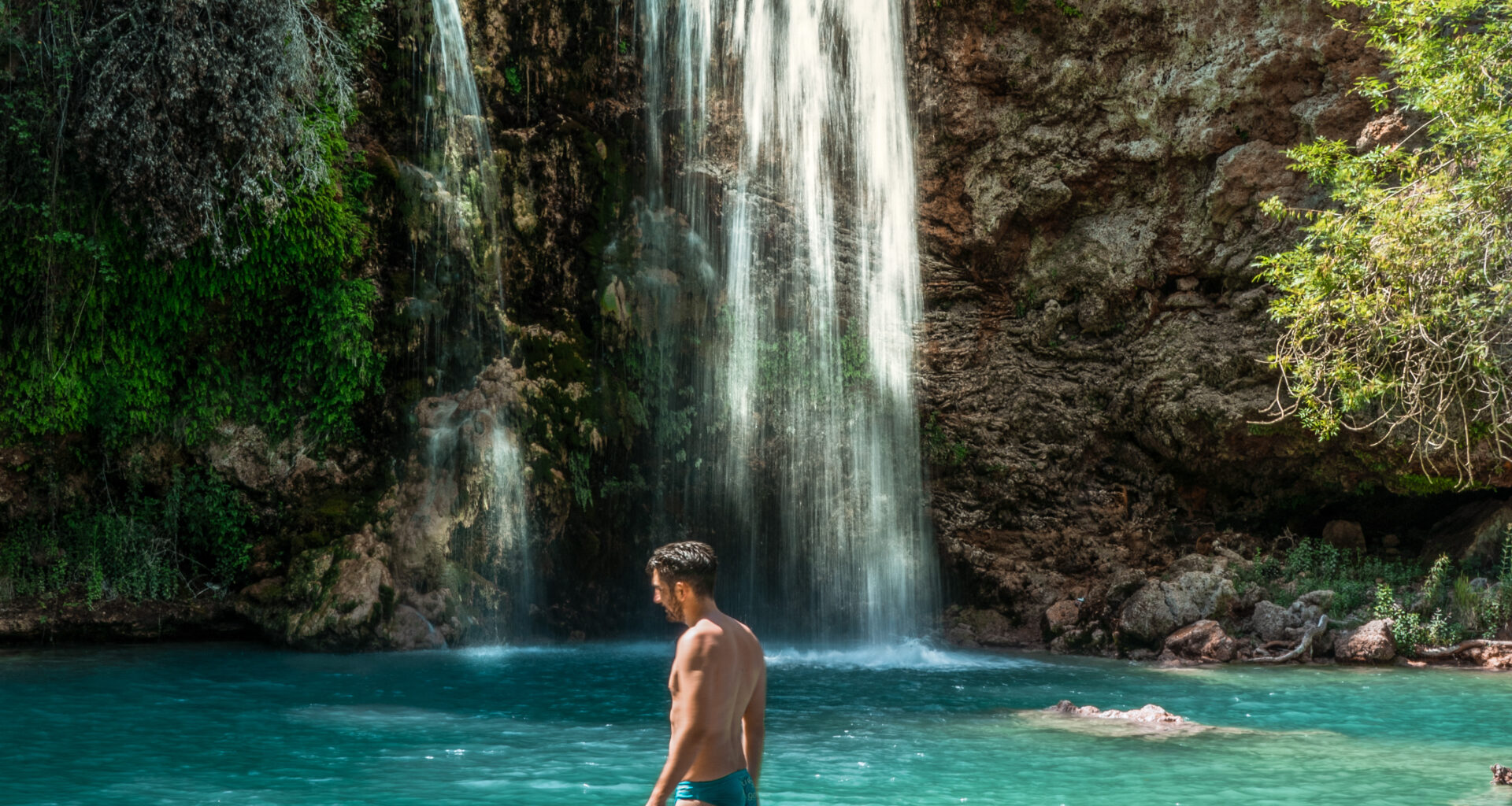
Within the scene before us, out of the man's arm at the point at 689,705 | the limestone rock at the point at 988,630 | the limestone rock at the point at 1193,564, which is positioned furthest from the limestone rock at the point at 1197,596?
the man's arm at the point at 689,705

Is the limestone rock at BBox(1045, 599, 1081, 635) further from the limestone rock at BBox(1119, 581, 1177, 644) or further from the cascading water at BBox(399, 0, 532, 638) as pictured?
the cascading water at BBox(399, 0, 532, 638)

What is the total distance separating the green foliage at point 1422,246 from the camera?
1112 centimetres

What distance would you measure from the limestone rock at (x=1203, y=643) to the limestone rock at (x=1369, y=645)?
1.24m

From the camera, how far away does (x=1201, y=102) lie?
1567cm

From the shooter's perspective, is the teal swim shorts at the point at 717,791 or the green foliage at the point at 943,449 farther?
the green foliage at the point at 943,449

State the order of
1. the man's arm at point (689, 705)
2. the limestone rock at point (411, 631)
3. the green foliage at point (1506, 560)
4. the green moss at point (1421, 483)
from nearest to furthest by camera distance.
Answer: the man's arm at point (689, 705), the limestone rock at point (411, 631), the green foliage at point (1506, 560), the green moss at point (1421, 483)

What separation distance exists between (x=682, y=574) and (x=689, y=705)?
458 mm

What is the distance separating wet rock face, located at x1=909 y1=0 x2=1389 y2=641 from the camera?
15609 mm

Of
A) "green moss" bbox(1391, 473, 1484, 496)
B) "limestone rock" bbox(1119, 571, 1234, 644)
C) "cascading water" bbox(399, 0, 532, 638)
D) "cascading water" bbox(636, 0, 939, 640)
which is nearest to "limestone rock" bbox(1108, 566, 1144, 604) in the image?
"limestone rock" bbox(1119, 571, 1234, 644)

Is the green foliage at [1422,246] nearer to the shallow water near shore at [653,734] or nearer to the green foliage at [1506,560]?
the green foliage at [1506,560]

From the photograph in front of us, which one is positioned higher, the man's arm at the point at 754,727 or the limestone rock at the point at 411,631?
the man's arm at the point at 754,727

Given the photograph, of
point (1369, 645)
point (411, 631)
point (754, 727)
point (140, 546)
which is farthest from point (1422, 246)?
point (140, 546)

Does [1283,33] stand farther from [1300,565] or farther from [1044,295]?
[1300,565]

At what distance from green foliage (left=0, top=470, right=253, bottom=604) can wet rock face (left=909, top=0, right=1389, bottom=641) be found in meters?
10.2
